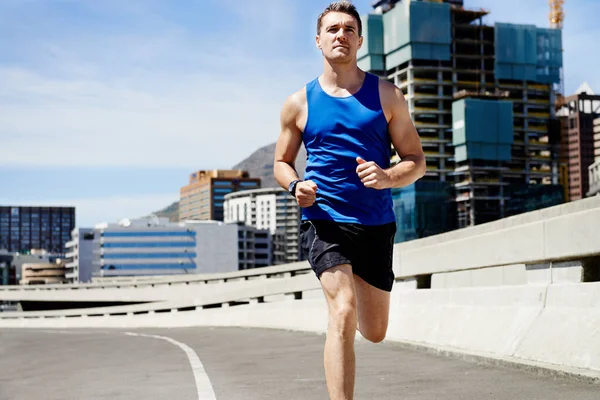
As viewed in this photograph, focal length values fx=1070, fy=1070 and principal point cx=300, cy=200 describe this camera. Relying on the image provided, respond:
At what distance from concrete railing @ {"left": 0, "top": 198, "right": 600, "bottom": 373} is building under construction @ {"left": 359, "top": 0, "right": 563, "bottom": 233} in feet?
562

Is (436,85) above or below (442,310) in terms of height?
above

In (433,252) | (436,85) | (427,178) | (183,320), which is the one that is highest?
(436,85)

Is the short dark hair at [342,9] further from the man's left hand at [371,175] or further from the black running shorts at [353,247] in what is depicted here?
the black running shorts at [353,247]

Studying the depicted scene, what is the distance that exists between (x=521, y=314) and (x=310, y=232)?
3.67 meters

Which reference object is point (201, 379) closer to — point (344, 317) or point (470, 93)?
point (344, 317)

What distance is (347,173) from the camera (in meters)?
5.21

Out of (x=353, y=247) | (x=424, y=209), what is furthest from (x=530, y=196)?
(x=353, y=247)

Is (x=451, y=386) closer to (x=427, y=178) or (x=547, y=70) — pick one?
(x=427, y=178)

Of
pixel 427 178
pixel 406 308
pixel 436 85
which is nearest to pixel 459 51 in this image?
pixel 436 85

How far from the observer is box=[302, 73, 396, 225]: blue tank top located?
17.1 ft

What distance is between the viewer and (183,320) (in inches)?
1565

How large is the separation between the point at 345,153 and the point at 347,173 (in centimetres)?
10

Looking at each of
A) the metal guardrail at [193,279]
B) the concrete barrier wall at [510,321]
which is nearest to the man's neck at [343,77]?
the concrete barrier wall at [510,321]

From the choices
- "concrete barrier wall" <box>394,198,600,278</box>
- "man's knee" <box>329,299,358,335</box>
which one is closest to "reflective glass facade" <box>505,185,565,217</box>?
"concrete barrier wall" <box>394,198,600,278</box>
